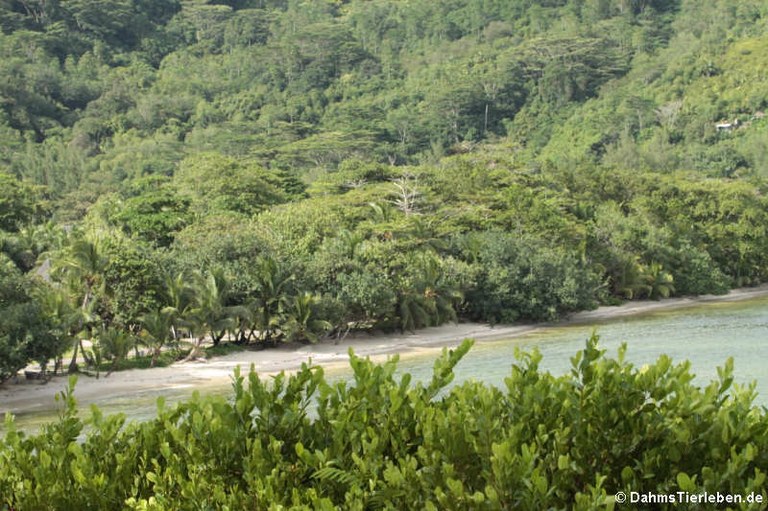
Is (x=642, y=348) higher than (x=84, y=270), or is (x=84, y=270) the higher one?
(x=84, y=270)

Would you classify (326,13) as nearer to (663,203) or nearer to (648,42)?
(648,42)

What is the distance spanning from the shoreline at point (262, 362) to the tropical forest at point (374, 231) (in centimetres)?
68

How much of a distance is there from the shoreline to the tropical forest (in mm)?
676

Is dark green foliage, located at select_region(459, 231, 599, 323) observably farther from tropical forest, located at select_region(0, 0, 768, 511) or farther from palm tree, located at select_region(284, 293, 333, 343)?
palm tree, located at select_region(284, 293, 333, 343)

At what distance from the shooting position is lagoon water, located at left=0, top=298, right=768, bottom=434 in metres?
27.9

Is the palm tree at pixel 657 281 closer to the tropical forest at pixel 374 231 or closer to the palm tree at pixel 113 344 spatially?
the tropical forest at pixel 374 231

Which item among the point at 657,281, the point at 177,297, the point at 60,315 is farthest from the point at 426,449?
the point at 657,281

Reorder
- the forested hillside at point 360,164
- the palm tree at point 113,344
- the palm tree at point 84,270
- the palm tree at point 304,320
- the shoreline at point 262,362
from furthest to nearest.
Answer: the forested hillside at point 360,164
the palm tree at point 304,320
the palm tree at point 84,270
the palm tree at point 113,344
the shoreline at point 262,362

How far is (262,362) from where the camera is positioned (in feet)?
113

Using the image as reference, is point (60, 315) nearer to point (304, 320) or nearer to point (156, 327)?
point (156, 327)

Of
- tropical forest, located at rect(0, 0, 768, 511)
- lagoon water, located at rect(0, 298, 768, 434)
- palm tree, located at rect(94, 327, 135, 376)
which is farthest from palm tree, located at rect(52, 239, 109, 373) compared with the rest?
lagoon water, located at rect(0, 298, 768, 434)

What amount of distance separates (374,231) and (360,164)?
16.6 meters

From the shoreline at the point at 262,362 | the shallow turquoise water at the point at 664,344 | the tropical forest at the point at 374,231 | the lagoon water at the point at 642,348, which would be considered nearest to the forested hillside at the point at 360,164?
the tropical forest at the point at 374,231

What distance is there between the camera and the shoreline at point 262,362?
92.6ft
